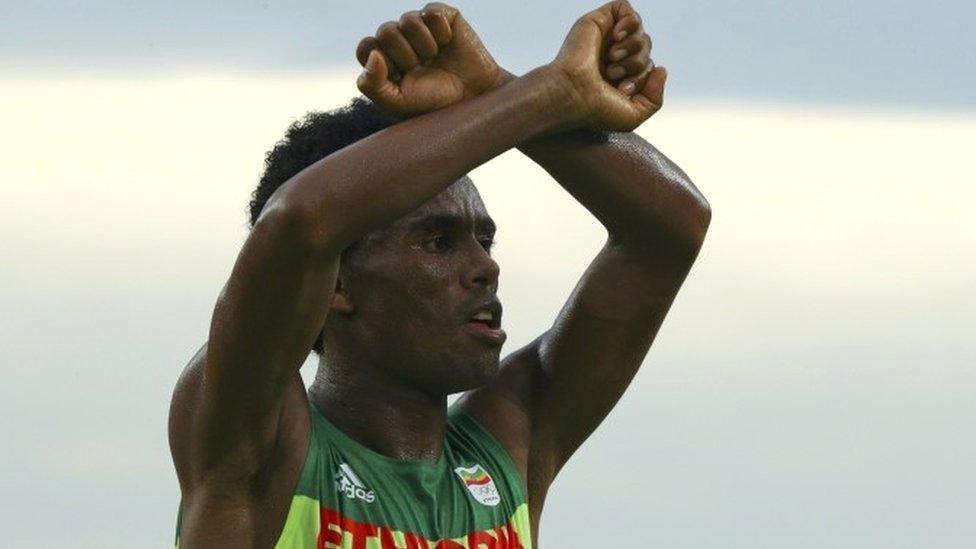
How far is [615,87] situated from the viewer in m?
8.47

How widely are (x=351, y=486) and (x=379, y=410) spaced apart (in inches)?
15.0

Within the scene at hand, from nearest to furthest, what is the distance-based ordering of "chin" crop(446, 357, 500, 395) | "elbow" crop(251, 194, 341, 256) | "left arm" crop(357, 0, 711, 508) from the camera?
"elbow" crop(251, 194, 341, 256) < "left arm" crop(357, 0, 711, 508) < "chin" crop(446, 357, 500, 395)

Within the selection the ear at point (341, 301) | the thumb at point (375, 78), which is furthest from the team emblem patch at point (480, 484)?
the thumb at point (375, 78)

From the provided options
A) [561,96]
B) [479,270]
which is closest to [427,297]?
[479,270]

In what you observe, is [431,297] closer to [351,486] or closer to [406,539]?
[351,486]

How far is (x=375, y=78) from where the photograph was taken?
7.91m

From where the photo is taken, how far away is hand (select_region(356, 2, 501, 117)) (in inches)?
312

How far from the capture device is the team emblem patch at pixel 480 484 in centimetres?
900

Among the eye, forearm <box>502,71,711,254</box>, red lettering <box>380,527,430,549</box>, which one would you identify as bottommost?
red lettering <box>380,527,430,549</box>

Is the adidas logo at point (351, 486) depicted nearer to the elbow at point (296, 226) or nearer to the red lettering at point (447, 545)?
the red lettering at point (447, 545)

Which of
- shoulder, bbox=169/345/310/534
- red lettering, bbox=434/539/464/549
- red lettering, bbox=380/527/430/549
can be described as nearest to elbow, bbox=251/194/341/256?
shoulder, bbox=169/345/310/534

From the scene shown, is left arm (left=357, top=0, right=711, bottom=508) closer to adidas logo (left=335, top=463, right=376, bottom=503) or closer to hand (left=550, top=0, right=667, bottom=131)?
hand (left=550, top=0, right=667, bottom=131)

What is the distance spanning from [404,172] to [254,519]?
52.8 inches

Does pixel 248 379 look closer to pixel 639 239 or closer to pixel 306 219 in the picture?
pixel 306 219
